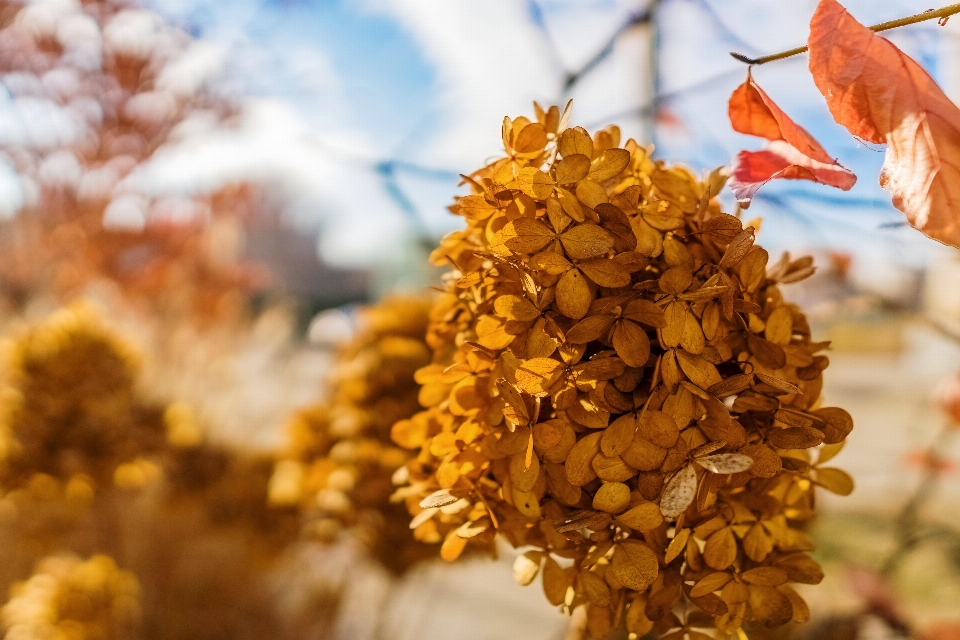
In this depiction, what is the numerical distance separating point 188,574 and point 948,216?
1318 millimetres

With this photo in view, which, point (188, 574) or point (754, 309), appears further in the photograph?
point (188, 574)

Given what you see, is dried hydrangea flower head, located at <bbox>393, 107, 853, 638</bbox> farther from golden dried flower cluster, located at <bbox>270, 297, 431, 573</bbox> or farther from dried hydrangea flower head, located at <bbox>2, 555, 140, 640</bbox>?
dried hydrangea flower head, located at <bbox>2, 555, 140, 640</bbox>

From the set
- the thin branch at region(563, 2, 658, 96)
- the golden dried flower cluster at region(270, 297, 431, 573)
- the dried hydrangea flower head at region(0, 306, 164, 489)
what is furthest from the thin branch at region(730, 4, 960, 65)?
the dried hydrangea flower head at region(0, 306, 164, 489)

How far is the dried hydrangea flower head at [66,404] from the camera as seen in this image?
2.29 ft

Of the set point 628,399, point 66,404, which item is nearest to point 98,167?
point 66,404

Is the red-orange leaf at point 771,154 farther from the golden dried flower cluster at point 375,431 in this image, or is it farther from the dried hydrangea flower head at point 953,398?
the dried hydrangea flower head at point 953,398

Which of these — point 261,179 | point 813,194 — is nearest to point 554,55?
point 813,194

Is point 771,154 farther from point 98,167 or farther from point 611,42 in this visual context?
point 98,167

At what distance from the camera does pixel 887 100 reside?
0.23 metres

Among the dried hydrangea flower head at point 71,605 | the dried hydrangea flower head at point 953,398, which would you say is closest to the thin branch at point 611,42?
the dried hydrangea flower head at point 953,398

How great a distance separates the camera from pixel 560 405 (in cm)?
25

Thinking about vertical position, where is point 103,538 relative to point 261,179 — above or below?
below

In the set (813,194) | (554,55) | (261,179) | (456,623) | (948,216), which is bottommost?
(456,623)

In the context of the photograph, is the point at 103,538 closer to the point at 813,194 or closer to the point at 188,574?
the point at 188,574
